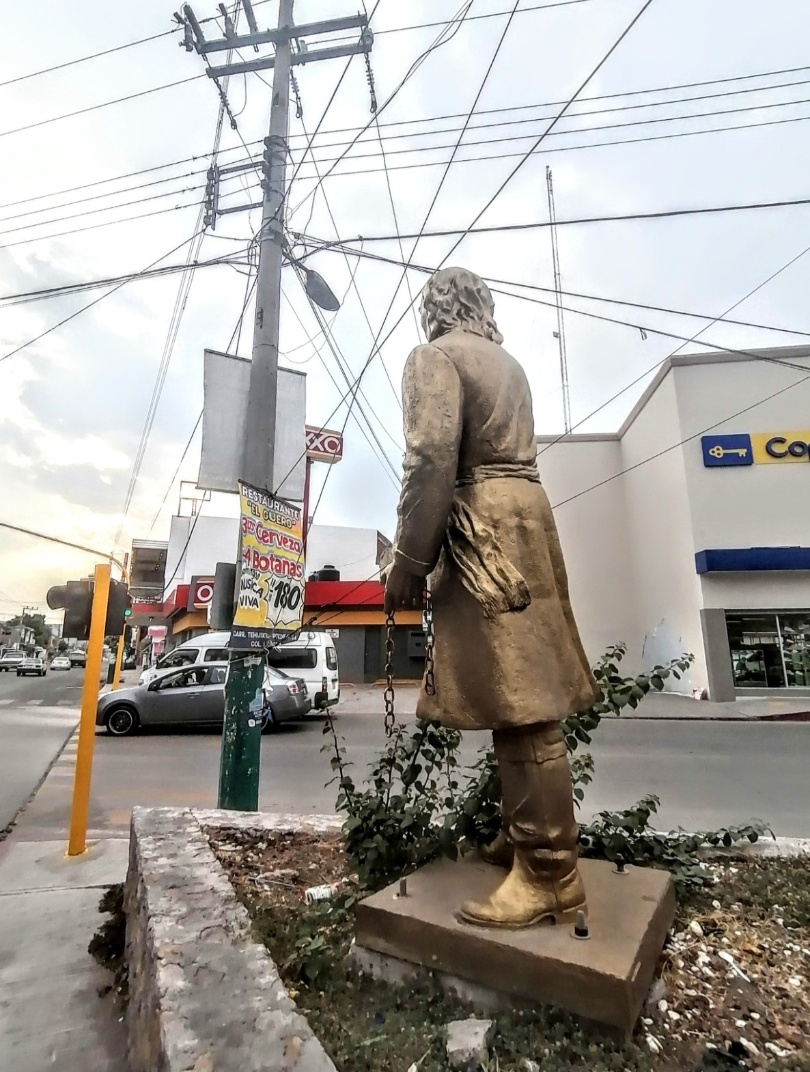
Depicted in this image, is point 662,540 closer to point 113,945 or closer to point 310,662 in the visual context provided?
point 310,662

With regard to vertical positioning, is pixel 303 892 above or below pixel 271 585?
below

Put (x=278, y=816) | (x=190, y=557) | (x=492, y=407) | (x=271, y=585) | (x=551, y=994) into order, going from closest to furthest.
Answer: (x=551, y=994) < (x=492, y=407) < (x=278, y=816) < (x=271, y=585) < (x=190, y=557)

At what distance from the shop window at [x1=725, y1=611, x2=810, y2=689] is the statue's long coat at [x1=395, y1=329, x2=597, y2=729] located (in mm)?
15099

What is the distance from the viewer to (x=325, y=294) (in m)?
6.89

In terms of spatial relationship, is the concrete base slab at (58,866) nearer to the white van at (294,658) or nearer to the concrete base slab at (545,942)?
the concrete base slab at (545,942)

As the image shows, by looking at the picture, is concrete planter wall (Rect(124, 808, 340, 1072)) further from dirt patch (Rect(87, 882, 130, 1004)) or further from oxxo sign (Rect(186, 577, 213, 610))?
oxxo sign (Rect(186, 577, 213, 610))

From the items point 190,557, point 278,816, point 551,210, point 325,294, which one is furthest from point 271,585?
point 190,557

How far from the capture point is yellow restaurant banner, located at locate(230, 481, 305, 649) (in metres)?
4.31

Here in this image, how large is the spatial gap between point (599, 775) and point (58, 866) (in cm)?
558

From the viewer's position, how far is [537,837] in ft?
6.28

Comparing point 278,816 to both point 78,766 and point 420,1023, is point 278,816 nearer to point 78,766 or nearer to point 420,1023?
point 78,766

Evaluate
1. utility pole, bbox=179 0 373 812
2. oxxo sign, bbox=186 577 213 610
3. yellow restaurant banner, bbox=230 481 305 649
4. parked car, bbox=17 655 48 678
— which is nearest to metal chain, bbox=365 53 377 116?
utility pole, bbox=179 0 373 812

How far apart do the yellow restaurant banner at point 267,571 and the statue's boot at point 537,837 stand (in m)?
2.72

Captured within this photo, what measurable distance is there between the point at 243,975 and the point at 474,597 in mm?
1291
